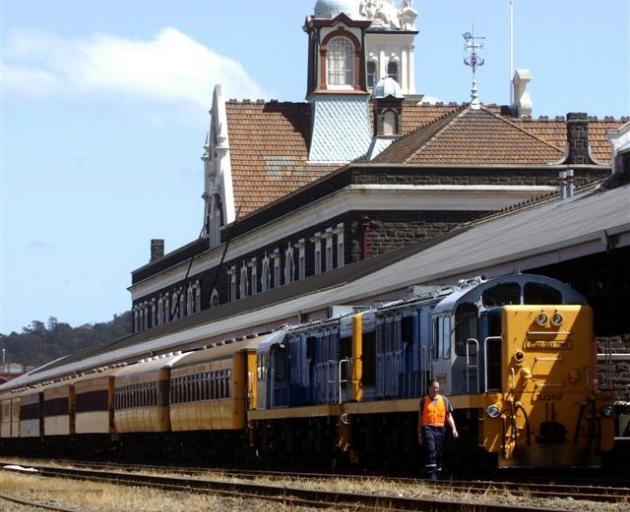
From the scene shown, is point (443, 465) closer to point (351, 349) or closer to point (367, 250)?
point (351, 349)

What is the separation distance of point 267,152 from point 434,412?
7143 centimetres

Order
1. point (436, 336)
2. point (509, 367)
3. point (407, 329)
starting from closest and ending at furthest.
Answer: point (509, 367) < point (436, 336) < point (407, 329)

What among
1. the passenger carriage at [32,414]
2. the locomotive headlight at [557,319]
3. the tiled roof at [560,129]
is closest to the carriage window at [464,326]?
the locomotive headlight at [557,319]

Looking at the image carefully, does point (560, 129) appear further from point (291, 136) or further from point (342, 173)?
point (342, 173)

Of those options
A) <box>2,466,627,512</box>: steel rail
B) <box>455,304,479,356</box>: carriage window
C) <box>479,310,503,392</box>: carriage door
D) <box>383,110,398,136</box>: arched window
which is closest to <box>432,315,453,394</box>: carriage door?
<box>455,304,479,356</box>: carriage window

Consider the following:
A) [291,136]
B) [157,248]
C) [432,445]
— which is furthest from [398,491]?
[157,248]

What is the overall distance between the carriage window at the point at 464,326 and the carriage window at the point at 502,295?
0.74 ft

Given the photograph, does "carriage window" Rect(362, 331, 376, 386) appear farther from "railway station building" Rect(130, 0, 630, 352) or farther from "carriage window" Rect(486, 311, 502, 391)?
"railway station building" Rect(130, 0, 630, 352)

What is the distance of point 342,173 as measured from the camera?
73.7m

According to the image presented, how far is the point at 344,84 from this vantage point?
320 feet

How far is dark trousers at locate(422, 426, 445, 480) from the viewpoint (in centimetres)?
2591

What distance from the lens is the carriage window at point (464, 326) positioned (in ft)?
88.0

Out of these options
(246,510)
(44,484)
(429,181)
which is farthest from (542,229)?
(429,181)

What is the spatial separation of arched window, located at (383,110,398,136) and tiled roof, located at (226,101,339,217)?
20.0ft
